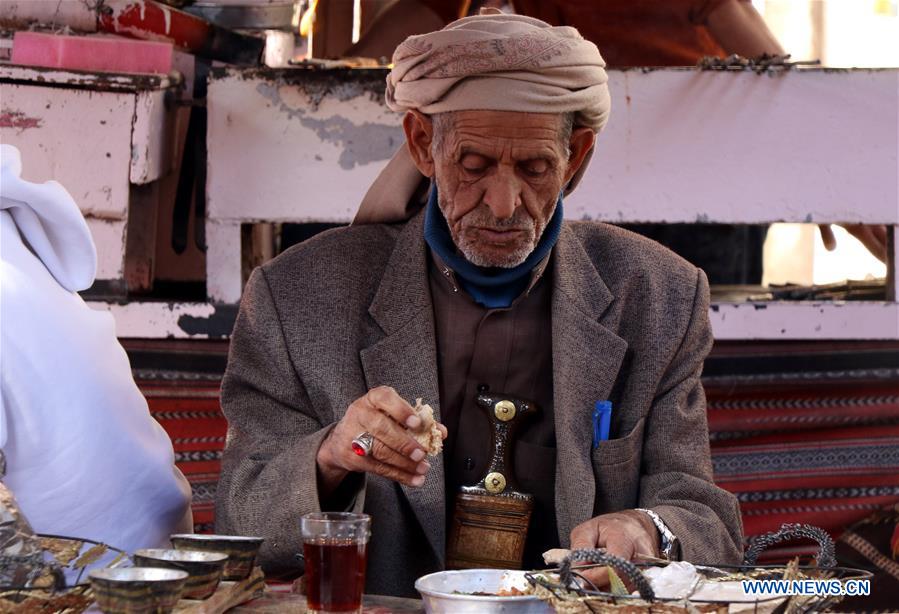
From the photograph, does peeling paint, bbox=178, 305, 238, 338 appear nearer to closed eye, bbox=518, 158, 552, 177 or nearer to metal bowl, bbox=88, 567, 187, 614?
closed eye, bbox=518, 158, 552, 177

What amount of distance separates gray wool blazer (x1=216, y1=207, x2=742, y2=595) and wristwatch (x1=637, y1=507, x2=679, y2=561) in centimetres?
7

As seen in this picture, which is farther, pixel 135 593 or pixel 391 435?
pixel 391 435

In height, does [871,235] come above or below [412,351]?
above

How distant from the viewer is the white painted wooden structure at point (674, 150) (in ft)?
12.2

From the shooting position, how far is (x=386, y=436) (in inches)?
83.5

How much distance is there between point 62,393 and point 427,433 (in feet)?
1.98

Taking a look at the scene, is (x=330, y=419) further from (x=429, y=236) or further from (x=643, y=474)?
(x=643, y=474)

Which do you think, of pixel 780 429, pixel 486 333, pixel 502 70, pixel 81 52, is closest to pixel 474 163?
pixel 502 70

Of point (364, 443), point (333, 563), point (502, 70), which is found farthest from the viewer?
point (502, 70)

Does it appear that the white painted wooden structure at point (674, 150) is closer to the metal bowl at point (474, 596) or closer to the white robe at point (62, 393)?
the white robe at point (62, 393)

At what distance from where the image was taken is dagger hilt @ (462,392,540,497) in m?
2.59

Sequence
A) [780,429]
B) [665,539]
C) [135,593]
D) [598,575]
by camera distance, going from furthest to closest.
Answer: [780,429] → [665,539] → [598,575] → [135,593]

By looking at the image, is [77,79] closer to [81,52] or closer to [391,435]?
[81,52]

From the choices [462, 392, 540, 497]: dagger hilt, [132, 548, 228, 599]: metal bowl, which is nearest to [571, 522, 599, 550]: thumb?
[462, 392, 540, 497]: dagger hilt
